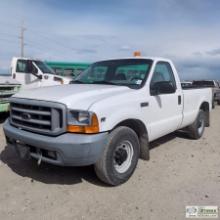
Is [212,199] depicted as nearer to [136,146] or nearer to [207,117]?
[136,146]

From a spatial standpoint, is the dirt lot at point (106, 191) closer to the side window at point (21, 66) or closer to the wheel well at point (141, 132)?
the wheel well at point (141, 132)

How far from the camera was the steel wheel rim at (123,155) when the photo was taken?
12.0ft

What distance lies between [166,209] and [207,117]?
14.9 ft

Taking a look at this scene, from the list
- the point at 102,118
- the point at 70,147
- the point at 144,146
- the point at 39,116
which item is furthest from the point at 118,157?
the point at 39,116

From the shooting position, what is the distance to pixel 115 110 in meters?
3.38

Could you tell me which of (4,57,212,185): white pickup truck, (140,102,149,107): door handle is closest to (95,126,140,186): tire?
(4,57,212,185): white pickup truck

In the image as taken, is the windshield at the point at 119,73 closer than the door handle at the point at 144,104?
No

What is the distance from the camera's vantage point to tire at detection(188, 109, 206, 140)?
6293 mm

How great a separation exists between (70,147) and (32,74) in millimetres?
7363

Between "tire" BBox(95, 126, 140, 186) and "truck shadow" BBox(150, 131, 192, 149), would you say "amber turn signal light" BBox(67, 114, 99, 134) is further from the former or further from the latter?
"truck shadow" BBox(150, 131, 192, 149)

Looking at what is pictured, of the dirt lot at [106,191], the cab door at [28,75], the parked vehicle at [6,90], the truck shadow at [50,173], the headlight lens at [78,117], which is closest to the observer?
the dirt lot at [106,191]

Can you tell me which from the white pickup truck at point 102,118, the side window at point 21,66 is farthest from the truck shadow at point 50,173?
the side window at point 21,66

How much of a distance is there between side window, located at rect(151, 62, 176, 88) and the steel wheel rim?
125 centimetres

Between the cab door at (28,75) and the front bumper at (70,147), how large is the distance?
673cm
